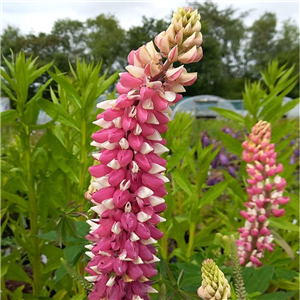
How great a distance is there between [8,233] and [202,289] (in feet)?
5.57

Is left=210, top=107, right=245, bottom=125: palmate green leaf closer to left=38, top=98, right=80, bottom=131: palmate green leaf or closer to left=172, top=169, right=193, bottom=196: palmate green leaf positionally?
left=172, top=169, right=193, bottom=196: palmate green leaf

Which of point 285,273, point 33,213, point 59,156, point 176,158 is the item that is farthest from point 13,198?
point 285,273

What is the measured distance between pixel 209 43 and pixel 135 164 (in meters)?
22.3

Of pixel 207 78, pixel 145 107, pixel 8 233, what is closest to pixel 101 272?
pixel 145 107

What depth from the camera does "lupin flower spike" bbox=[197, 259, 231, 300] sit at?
17.5 inches

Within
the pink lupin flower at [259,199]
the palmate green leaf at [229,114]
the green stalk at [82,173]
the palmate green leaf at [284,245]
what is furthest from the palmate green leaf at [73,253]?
the palmate green leaf at [229,114]

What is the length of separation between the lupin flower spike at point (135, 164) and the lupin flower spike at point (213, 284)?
0.10 metres

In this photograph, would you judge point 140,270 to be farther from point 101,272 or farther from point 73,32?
point 73,32

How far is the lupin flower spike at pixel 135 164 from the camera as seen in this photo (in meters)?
0.46

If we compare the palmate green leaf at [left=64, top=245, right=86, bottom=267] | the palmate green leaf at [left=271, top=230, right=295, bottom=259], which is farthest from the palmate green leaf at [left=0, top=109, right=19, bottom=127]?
the palmate green leaf at [left=271, top=230, right=295, bottom=259]

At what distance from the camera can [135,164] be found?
50 cm

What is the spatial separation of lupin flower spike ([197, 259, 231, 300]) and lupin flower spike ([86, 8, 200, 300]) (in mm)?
96

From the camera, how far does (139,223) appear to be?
20.2 inches

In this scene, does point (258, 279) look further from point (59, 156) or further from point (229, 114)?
point (229, 114)
